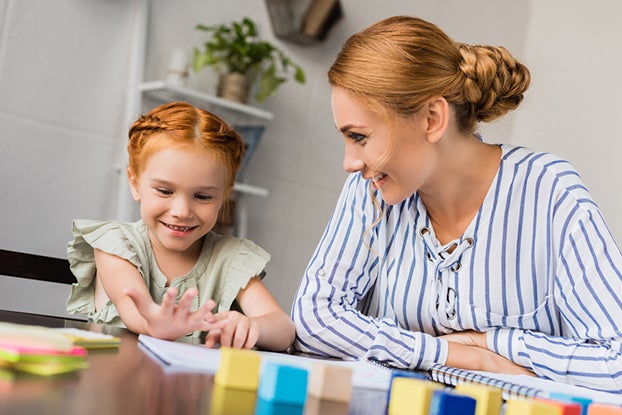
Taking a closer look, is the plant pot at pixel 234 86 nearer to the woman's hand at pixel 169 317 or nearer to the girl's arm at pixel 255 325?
the girl's arm at pixel 255 325

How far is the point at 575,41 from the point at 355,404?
359cm

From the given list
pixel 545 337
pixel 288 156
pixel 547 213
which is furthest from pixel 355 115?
pixel 288 156

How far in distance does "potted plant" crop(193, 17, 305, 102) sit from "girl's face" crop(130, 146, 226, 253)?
1429 millimetres

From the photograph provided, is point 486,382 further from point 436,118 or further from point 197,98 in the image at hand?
point 197,98

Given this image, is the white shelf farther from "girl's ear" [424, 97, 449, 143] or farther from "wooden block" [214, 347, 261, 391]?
"wooden block" [214, 347, 261, 391]

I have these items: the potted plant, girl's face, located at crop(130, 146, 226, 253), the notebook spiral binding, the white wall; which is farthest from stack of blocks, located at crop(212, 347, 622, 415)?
the potted plant

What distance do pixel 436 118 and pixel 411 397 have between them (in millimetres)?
969

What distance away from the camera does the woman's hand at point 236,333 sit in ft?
4.02

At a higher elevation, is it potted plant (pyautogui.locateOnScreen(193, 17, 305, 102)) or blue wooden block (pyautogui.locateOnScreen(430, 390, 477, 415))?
potted plant (pyautogui.locateOnScreen(193, 17, 305, 102))

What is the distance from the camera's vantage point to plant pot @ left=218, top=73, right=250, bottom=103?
10.1 ft

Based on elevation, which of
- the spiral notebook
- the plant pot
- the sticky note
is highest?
the plant pot

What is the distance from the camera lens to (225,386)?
0.75m

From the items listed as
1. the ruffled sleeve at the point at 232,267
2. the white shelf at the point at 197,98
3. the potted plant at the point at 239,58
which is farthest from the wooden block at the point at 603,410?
the potted plant at the point at 239,58

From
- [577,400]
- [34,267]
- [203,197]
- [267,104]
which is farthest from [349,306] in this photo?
[267,104]
